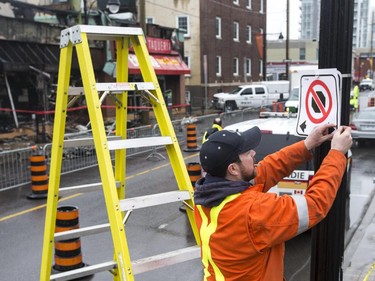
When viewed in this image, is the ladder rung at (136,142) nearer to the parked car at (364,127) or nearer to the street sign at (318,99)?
the street sign at (318,99)

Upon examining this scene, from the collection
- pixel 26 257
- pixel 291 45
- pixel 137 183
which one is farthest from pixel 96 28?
pixel 291 45

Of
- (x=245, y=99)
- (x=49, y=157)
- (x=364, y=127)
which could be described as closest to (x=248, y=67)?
(x=245, y=99)

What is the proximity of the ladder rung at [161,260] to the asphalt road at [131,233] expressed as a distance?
2.64 metres

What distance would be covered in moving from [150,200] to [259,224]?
3.68 feet

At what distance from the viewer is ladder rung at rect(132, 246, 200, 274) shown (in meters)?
3.13

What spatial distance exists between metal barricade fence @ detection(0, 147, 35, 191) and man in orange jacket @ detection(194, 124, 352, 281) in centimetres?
952

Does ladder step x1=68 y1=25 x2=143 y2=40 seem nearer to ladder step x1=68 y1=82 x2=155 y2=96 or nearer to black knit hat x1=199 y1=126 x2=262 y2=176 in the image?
ladder step x1=68 y1=82 x2=155 y2=96

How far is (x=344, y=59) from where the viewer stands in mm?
2822

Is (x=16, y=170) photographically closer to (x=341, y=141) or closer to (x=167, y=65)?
(x=341, y=141)

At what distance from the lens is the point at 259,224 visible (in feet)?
7.32

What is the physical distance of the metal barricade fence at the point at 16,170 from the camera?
11.2 metres

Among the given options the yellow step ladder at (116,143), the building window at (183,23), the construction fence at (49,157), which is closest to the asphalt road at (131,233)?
the construction fence at (49,157)

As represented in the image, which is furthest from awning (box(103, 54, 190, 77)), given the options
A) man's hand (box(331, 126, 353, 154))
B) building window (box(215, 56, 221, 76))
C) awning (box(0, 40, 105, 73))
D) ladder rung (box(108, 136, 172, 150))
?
man's hand (box(331, 126, 353, 154))

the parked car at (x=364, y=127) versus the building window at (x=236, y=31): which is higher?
the building window at (x=236, y=31)
